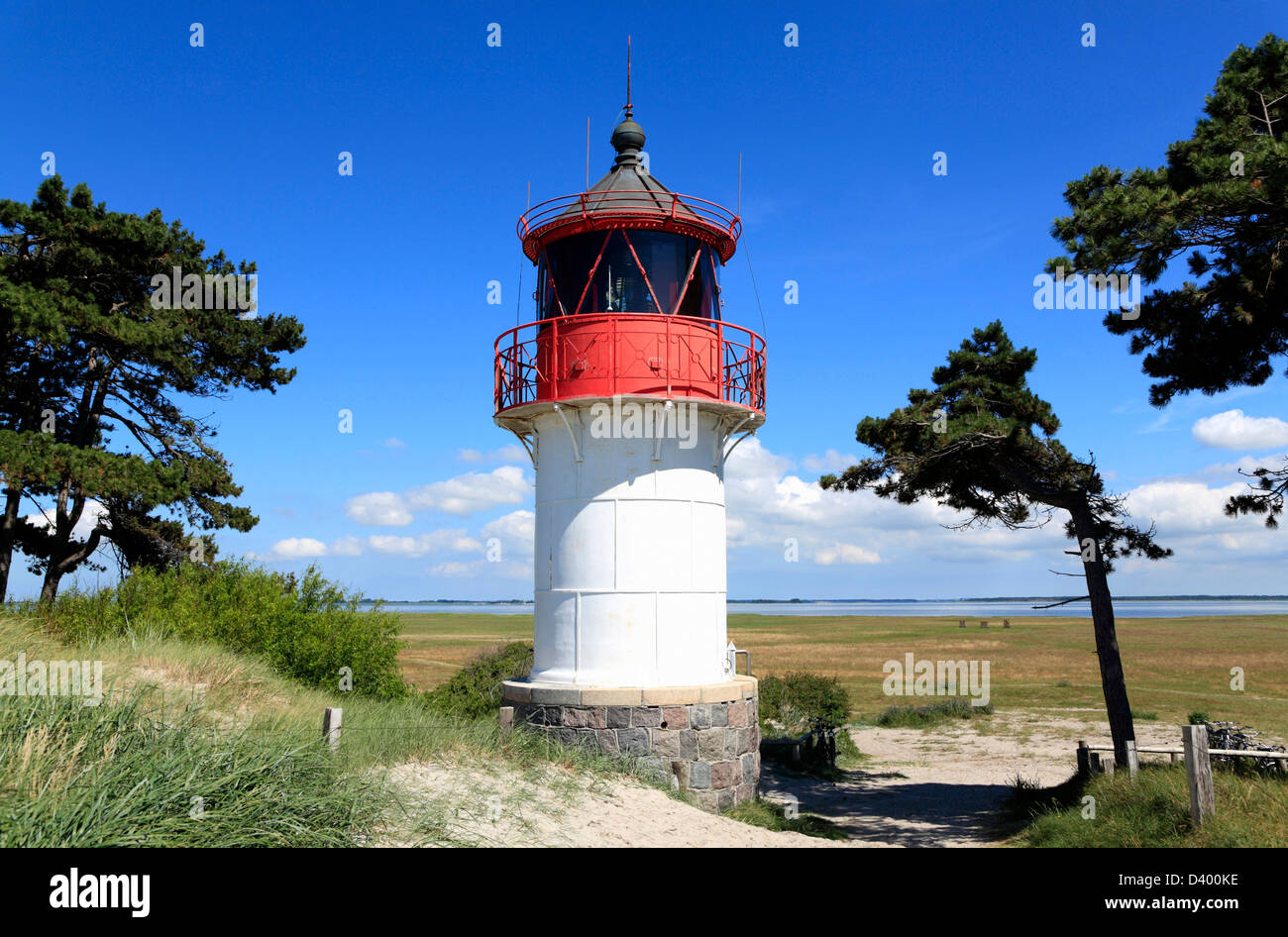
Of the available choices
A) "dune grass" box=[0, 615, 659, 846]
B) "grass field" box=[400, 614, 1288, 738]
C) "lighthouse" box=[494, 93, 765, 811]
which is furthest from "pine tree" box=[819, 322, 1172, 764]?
"grass field" box=[400, 614, 1288, 738]

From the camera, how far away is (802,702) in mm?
28125

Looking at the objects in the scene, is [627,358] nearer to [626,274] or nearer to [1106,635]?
[626,274]

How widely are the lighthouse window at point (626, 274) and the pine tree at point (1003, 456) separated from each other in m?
5.53

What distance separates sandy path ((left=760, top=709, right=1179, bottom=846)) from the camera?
52.7ft

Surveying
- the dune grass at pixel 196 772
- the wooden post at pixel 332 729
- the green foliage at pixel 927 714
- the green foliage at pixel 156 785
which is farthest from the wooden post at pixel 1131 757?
the green foliage at pixel 927 714

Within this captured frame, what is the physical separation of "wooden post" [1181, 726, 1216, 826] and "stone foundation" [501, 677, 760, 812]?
6.39 metres

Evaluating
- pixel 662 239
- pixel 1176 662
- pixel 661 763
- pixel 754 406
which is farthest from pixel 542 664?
pixel 1176 662

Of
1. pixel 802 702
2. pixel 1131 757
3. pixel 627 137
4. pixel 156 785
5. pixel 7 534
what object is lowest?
pixel 802 702

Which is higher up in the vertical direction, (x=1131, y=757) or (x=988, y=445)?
(x=988, y=445)

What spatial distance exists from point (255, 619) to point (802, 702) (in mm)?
17391

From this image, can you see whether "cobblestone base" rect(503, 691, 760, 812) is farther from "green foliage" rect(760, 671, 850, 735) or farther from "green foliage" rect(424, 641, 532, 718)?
"green foliage" rect(760, 671, 850, 735)

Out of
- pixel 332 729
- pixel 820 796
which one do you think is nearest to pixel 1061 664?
pixel 820 796

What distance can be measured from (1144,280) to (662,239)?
773cm
